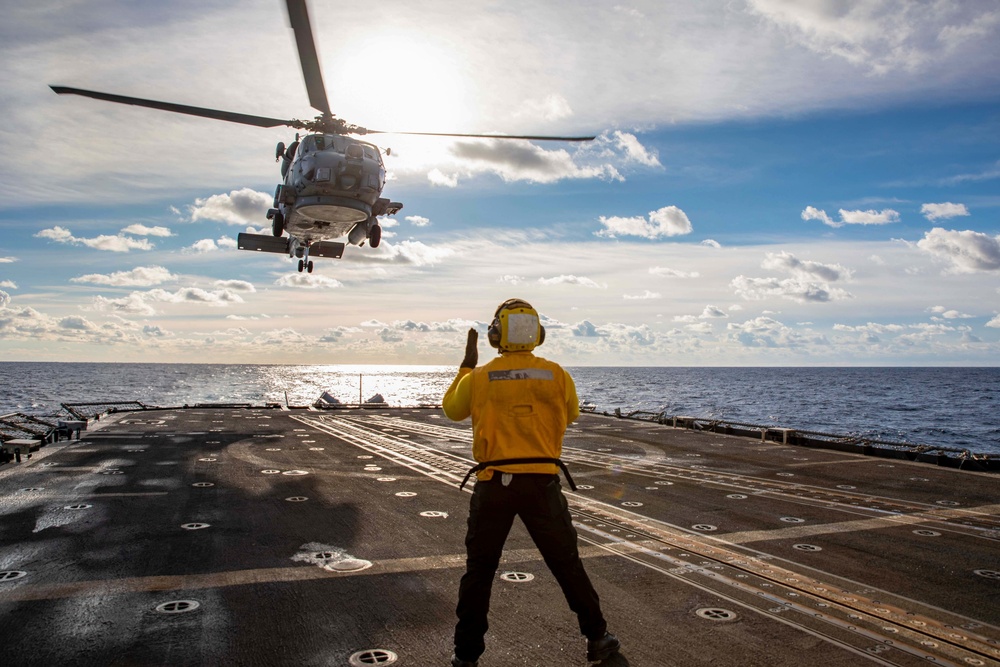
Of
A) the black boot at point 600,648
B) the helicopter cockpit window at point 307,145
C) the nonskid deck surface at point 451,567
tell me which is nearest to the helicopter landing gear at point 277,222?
the helicopter cockpit window at point 307,145

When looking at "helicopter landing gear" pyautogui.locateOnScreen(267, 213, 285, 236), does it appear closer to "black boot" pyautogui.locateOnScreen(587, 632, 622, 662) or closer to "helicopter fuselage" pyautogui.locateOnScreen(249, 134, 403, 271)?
"helicopter fuselage" pyautogui.locateOnScreen(249, 134, 403, 271)

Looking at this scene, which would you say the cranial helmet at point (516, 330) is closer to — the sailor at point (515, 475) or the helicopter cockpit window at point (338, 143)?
the sailor at point (515, 475)

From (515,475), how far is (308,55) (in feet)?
50.5

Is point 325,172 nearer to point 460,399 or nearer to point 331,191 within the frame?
point 331,191

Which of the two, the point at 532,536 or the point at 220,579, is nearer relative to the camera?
the point at 532,536

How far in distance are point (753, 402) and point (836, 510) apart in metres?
91.8

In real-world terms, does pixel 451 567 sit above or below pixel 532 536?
below

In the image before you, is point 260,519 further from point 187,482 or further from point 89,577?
point 187,482

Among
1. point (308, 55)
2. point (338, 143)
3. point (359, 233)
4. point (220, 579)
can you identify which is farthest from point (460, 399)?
point (359, 233)

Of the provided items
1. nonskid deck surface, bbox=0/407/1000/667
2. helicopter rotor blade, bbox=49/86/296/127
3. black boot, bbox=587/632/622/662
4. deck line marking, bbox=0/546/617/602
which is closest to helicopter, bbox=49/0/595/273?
helicopter rotor blade, bbox=49/86/296/127

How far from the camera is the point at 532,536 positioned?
4.86 m

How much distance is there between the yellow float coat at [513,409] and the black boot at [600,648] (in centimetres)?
130

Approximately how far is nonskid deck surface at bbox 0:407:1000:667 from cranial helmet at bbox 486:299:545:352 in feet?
8.04

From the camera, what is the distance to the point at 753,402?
9631cm
